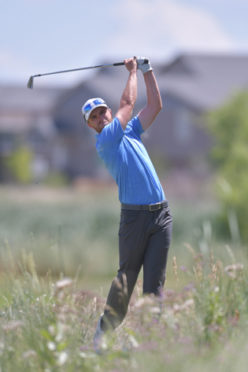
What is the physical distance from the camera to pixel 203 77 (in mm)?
50406

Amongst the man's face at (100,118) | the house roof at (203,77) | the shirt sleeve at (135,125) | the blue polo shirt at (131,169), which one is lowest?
the blue polo shirt at (131,169)

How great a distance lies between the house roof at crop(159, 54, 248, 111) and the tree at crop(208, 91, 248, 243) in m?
16.9

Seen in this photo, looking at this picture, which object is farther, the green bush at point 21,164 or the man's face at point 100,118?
the green bush at point 21,164

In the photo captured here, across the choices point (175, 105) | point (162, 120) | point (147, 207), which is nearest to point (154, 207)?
point (147, 207)

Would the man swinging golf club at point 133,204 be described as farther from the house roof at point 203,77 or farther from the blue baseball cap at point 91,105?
the house roof at point 203,77

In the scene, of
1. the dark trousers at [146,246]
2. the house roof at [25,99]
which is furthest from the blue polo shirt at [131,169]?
the house roof at [25,99]

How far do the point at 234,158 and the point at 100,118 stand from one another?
1817 cm

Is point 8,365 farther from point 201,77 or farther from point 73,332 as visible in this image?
point 201,77

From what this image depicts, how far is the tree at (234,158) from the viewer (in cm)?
2145

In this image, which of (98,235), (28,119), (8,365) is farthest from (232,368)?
(28,119)

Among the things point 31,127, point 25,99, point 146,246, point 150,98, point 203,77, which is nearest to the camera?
point 146,246

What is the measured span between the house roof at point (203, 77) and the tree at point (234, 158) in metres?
16.9

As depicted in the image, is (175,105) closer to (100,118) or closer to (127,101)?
(100,118)

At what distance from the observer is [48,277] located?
573 centimetres
